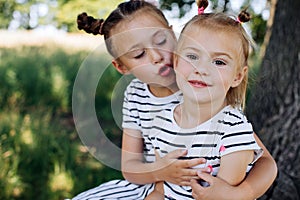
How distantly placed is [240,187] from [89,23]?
0.76 m

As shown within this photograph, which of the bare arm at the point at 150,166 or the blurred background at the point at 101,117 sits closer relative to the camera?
the bare arm at the point at 150,166

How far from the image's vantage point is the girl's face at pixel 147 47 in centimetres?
171

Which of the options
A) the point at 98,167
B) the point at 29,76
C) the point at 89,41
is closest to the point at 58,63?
the point at 29,76

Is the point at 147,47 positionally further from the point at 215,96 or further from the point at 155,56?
the point at 215,96

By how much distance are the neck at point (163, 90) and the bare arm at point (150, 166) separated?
0.16m

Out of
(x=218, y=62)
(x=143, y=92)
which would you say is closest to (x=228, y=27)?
(x=218, y=62)

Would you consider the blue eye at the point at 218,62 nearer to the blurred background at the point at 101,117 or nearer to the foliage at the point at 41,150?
the blurred background at the point at 101,117

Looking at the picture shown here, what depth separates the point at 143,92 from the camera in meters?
1.96

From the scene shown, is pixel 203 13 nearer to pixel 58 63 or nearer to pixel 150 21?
pixel 150 21

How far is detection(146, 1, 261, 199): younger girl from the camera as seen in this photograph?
60.9 inches

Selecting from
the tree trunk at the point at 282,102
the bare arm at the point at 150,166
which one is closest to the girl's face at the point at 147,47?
the bare arm at the point at 150,166

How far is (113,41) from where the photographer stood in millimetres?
1822

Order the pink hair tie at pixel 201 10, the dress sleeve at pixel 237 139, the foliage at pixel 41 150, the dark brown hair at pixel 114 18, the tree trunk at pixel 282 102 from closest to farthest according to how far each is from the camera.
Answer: the dress sleeve at pixel 237 139 → the pink hair tie at pixel 201 10 → the dark brown hair at pixel 114 18 → the tree trunk at pixel 282 102 → the foliage at pixel 41 150

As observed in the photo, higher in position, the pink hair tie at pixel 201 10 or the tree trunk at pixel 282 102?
A: the pink hair tie at pixel 201 10
